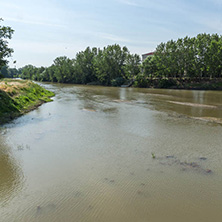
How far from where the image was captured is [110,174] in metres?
Result: 9.52

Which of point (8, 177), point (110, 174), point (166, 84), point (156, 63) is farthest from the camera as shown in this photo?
point (156, 63)

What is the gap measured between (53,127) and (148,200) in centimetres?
1207

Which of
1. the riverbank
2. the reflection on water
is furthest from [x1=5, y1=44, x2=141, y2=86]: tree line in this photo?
the reflection on water

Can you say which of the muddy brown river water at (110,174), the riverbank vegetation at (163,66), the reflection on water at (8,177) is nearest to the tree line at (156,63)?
the riverbank vegetation at (163,66)

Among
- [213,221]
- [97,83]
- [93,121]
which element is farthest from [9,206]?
[97,83]

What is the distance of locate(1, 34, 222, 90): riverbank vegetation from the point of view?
69250 mm

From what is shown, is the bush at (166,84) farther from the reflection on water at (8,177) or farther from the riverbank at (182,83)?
the reflection on water at (8,177)

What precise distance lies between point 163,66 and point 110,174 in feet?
234

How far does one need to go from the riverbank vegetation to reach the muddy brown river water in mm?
58219

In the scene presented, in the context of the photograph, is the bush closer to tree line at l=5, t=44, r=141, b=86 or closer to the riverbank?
the riverbank

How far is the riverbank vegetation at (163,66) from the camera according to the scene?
6925 centimetres

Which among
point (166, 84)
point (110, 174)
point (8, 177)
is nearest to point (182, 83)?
point (166, 84)

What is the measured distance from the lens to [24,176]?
30.6ft

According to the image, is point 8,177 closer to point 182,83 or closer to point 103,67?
point 182,83
